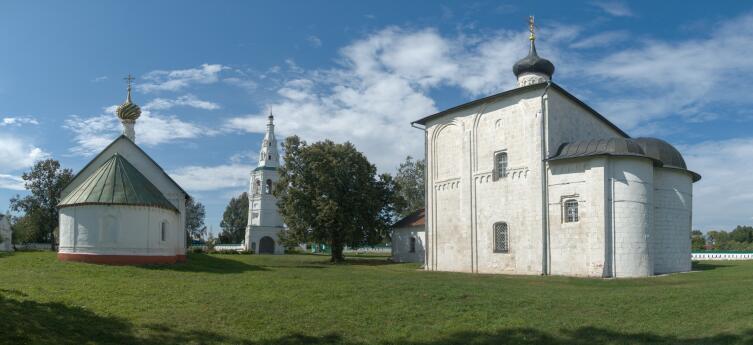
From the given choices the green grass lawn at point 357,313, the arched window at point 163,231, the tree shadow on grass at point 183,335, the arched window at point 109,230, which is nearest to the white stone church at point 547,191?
the green grass lawn at point 357,313

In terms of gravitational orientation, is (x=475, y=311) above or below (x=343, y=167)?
below

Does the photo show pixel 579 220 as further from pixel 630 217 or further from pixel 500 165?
pixel 500 165

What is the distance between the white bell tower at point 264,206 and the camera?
5659 cm

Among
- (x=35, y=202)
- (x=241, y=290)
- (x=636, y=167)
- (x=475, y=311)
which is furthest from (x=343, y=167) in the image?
(x=35, y=202)

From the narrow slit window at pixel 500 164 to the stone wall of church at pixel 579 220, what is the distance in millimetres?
2581

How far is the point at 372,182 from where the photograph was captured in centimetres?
3856

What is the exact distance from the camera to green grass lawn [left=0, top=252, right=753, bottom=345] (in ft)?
32.9

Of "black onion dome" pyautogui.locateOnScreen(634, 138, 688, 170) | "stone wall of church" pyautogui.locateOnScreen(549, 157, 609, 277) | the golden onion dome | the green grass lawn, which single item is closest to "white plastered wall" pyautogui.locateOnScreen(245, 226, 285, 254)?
the golden onion dome

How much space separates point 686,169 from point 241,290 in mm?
20518

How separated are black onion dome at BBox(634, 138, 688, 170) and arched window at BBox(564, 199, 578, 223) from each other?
13.9 feet

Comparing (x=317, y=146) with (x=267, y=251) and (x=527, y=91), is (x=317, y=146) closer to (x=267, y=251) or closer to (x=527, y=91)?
(x=527, y=91)

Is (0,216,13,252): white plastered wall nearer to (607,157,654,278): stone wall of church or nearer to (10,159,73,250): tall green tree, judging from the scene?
(10,159,73,250): tall green tree

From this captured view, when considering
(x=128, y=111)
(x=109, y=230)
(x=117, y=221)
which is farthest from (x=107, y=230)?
(x=128, y=111)

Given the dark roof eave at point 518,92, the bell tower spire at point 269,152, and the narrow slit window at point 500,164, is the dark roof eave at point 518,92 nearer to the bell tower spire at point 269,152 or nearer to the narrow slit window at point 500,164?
the narrow slit window at point 500,164
